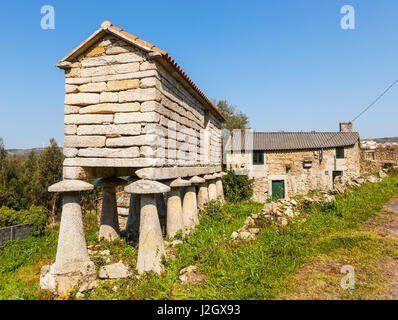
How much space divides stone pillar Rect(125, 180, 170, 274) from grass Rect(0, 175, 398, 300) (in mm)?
246

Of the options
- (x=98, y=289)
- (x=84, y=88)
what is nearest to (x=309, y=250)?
(x=98, y=289)

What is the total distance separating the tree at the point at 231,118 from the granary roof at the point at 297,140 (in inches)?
272

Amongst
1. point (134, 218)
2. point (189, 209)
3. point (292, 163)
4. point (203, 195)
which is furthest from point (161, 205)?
point (292, 163)

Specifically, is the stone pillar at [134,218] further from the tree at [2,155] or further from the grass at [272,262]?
the tree at [2,155]

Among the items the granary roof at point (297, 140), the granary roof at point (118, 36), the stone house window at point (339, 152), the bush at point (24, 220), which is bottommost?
the bush at point (24, 220)

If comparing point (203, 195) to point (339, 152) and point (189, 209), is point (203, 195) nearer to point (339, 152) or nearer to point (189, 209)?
point (189, 209)

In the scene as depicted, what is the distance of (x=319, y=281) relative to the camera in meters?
3.50

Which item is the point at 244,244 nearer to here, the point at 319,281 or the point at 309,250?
the point at 309,250

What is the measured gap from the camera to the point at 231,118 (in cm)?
2600

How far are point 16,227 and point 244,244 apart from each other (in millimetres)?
11898

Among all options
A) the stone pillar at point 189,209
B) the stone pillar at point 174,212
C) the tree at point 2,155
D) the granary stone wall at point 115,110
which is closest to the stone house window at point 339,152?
the stone pillar at point 189,209

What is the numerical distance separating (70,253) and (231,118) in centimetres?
2317

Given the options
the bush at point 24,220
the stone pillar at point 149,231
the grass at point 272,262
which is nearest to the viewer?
the grass at point 272,262

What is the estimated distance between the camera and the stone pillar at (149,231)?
457 cm
